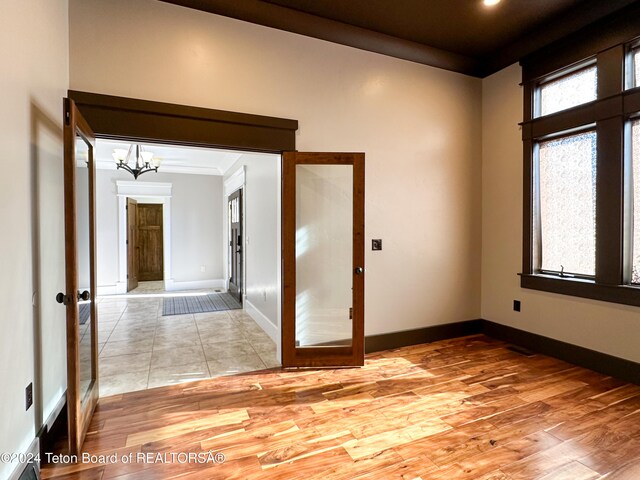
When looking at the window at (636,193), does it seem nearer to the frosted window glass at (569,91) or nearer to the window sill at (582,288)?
the window sill at (582,288)

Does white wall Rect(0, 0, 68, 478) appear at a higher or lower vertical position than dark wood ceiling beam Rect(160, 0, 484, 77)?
lower

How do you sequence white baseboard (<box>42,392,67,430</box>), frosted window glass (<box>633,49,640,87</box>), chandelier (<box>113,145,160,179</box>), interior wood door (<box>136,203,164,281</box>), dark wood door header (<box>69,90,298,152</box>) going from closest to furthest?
white baseboard (<box>42,392,67,430</box>), dark wood door header (<box>69,90,298,152</box>), frosted window glass (<box>633,49,640,87</box>), chandelier (<box>113,145,160,179</box>), interior wood door (<box>136,203,164,281</box>)

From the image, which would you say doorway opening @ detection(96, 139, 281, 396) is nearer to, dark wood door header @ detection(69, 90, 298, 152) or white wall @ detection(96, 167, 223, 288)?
white wall @ detection(96, 167, 223, 288)

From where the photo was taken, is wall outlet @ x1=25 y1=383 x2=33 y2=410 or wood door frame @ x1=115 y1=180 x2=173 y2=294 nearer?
wall outlet @ x1=25 y1=383 x2=33 y2=410

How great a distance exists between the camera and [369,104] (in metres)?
3.54

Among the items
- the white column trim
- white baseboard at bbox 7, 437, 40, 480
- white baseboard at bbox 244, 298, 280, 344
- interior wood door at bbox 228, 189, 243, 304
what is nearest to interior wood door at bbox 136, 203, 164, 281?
the white column trim

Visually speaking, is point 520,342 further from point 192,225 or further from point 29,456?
point 192,225

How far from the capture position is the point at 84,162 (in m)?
2.38

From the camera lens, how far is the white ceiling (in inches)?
253

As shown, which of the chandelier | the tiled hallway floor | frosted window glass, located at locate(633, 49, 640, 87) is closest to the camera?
frosted window glass, located at locate(633, 49, 640, 87)

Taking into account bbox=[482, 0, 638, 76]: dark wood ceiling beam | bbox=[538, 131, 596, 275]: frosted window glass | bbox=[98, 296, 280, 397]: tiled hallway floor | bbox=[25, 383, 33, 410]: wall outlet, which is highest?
bbox=[482, 0, 638, 76]: dark wood ceiling beam

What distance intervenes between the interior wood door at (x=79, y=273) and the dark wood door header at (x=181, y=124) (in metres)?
0.22

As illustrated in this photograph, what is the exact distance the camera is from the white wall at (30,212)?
5.13 feet

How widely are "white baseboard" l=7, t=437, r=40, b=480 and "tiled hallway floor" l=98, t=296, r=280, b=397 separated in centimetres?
92
